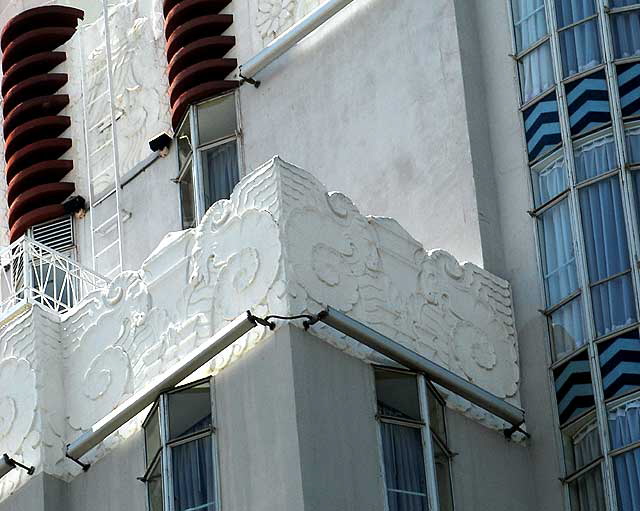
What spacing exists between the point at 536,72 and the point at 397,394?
169 inches

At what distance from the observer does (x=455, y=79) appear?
25.7 metres

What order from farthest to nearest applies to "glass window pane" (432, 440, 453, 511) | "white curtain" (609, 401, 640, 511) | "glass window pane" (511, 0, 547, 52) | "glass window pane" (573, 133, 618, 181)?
"glass window pane" (511, 0, 547, 52), "glass window pane" (573, 133, 618, 181), "white curtain" (609, 401, 640, 511), "glass window pane" (432, 440, 453, 511)

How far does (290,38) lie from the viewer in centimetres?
2781

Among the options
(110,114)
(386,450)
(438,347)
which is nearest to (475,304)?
(438,347)

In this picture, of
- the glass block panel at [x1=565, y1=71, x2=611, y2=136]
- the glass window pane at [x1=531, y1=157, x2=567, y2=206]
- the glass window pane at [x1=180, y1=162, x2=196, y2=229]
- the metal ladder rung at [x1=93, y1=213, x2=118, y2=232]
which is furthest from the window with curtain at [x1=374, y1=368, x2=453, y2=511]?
the metal ladder rung at [x1=93, y1=213, x2=118, y2=232]

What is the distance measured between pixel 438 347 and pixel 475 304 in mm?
815

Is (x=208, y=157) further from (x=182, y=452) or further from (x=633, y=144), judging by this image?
(x=182, y=452)

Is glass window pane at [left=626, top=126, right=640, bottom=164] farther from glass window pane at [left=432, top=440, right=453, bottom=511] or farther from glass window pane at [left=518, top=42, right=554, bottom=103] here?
glass window pane at [left=432, top=440, right=453, bottom=511]

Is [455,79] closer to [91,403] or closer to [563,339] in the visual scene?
[563,339]

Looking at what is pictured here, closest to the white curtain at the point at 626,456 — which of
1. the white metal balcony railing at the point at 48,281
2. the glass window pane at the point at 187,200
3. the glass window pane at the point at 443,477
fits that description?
the glass window pane at the point at 443,477

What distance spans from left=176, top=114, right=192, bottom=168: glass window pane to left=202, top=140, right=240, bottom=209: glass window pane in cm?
36

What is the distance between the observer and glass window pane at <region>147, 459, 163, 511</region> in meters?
22.8

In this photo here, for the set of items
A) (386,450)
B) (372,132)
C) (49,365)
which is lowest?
(386,450)

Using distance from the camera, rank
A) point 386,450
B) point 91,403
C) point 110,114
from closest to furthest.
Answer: point 386,450 → point 91,403 → point 110,114
